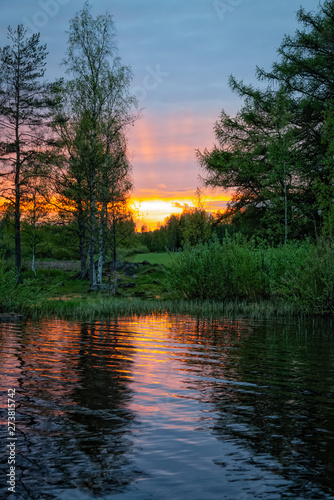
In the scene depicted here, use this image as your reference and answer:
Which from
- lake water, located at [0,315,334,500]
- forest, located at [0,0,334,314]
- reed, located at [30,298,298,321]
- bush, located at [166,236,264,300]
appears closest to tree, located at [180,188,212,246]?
forest, located at [0,0,334,314]

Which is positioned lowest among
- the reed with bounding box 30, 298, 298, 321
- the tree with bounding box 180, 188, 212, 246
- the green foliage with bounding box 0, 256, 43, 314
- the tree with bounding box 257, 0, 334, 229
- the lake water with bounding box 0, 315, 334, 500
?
the reed with bounding box 30, 298, 298, 321

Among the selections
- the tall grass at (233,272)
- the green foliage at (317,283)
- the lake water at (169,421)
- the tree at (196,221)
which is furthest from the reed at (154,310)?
the tree at (196,221)

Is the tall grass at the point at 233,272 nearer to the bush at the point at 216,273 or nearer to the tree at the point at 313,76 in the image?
the bush at the point at 216,273

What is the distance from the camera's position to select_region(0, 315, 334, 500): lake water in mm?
2805

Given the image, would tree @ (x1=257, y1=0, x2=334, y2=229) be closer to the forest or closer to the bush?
the forest

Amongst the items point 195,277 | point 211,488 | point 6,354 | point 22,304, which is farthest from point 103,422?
point 195,277

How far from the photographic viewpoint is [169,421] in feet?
12.8

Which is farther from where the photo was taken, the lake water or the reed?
the reed

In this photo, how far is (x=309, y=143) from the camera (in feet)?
111

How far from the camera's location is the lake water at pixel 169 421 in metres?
2.80

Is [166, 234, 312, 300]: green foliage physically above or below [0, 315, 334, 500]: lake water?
above

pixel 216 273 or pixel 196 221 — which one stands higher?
pixel 196 221

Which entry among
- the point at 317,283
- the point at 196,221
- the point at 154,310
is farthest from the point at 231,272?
the point at 196,221

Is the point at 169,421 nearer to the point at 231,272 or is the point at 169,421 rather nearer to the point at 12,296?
the point at 12,296
